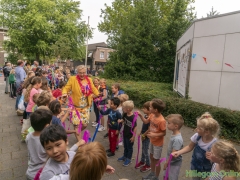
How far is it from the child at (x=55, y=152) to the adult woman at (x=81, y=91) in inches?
97.9

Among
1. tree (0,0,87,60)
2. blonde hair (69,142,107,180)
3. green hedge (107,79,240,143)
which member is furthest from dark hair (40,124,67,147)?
tree (0,0,87,60)

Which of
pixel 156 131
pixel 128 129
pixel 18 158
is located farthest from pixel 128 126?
pixel 18 158

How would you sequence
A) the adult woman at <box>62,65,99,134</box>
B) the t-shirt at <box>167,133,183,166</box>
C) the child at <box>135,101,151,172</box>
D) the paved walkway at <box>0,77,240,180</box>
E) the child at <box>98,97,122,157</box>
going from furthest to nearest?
the adult woman at <box>62,65,99,134</box> < the child at <box>98,97,122,157</box> < the child at <box>135,101,151,172</box> < the paved walkway at <box>0,77,240,180</box> < the t-shirt at <box>167,133,183,166</box>

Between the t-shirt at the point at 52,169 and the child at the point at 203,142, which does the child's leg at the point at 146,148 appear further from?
the t-shirt at the point at 52,169

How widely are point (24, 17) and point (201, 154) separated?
29.6 meters

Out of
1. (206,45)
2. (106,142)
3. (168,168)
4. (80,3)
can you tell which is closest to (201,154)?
(168,168)

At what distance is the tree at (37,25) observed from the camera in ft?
84.4

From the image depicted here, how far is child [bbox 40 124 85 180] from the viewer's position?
1548 millimetres

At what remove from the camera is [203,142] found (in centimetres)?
234

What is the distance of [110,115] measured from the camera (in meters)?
3.97

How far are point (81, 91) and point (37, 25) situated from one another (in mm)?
25377

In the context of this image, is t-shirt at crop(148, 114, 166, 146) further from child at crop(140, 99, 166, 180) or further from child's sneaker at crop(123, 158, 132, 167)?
child's sneaker at crop(123, 158, 132, 167)

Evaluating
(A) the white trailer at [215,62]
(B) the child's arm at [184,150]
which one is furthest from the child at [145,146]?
(A) the white trailer at [215,62]

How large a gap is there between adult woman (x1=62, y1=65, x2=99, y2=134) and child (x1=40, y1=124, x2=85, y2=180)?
2486 millimetres
